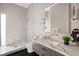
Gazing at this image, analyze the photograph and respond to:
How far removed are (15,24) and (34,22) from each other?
12.4 inches

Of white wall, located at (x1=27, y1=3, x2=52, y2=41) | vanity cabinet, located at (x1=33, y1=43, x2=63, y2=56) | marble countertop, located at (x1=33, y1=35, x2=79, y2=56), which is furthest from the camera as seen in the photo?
white wall, located at (x1=27, y1=3, x2=52, y2=41)

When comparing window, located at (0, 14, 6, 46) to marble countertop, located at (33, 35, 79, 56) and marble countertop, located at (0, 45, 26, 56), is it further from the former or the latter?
marble countertop, located at (33, 35, 79, 56)

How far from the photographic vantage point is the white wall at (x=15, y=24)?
5.69 ft

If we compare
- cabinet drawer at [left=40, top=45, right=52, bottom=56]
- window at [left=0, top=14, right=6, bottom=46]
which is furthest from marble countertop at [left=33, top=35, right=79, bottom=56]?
window at [left=0, top=14, right=6, bottom=46]

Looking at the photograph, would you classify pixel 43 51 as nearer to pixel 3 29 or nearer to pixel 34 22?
pixel 34 22

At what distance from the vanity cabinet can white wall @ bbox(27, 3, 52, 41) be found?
0.59ft

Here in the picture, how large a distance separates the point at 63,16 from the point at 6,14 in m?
0.92

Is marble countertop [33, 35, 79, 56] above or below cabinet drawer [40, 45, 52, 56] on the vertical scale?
above

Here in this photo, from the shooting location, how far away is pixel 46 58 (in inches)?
65.9

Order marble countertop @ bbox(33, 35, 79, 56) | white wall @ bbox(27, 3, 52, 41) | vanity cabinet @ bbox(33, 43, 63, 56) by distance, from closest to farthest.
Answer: marble countertop @ bbox(33, 35, 79, 56)
vanity cabinet @ bbox(33, 43, 63, 56)
white wall @ bbox(27, 3, 52, 41)

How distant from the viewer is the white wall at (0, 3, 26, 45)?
1734mm

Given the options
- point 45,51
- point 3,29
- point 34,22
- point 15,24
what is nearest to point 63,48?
point 45,51

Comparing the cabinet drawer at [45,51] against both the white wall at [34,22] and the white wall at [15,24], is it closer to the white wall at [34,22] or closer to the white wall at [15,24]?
the white wall at [34,22]

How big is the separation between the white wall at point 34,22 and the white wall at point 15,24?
8 centimetres
